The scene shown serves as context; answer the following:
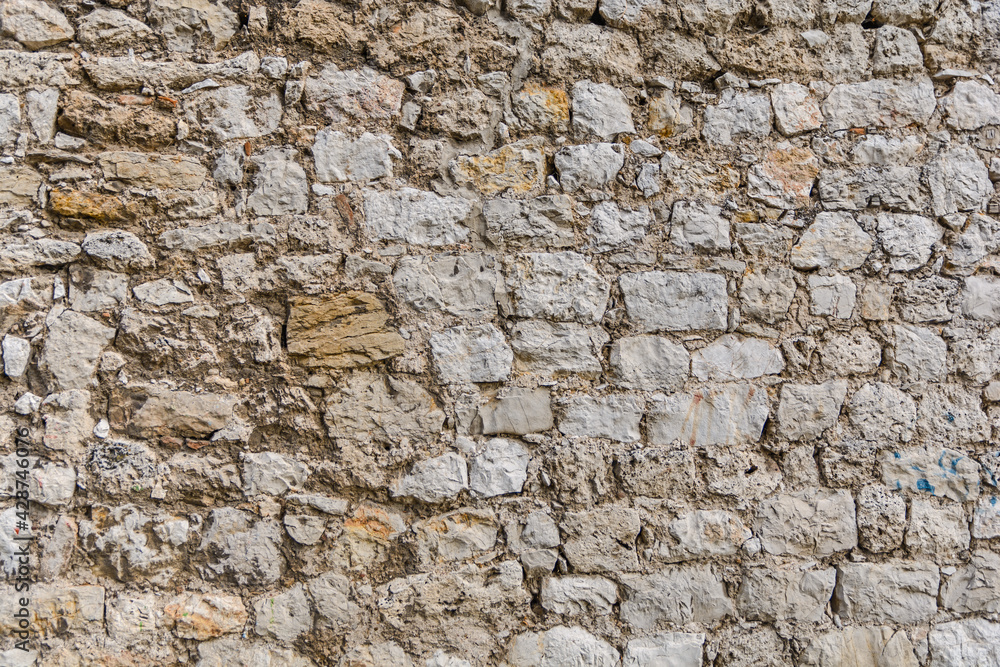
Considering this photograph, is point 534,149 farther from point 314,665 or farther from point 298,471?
point 314,665

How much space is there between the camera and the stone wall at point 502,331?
6.09 feet

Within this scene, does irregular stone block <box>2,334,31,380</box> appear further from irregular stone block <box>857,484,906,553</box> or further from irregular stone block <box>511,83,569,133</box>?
irregular stone block <box>857,484,906,553</box>

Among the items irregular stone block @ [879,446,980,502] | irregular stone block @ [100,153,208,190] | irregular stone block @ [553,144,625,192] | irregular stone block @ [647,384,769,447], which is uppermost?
irregular stone block @ [553,144,625,192]

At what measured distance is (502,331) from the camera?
1988mm

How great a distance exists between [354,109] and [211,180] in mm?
465

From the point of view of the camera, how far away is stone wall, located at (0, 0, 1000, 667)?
1855mm

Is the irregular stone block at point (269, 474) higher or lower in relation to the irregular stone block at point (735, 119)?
lower

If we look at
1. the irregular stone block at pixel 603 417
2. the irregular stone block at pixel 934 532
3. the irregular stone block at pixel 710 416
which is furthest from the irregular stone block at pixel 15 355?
the irregular stone block at pixel 934 532

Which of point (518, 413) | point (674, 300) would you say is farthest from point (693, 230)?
point (518, 413)

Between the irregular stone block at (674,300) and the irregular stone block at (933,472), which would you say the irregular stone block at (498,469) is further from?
the irregular stone block at (933,472)

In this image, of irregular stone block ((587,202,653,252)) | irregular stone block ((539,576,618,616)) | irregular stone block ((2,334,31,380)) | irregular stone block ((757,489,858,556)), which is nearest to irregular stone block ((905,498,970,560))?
irregular stone block ((757,489,858,556))

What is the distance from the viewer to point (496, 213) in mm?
2020

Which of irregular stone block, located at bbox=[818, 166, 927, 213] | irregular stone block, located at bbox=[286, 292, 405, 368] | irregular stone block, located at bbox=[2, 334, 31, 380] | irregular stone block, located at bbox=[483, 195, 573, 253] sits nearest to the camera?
irregular stone block, located at bbox=[2, 334, 31, 380]

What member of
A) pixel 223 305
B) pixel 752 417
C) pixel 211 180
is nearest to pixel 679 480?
pixel 752 417
